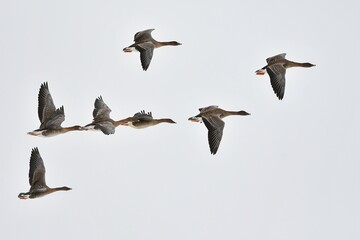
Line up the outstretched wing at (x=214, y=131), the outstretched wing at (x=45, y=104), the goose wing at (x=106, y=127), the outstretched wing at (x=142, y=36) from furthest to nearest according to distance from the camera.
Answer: the outstretched wing at (x=142, y=36), the outstretched wing at (x=45, y=104), the outstretched wing at (x=214, y=131), the goose wing at (x=106, y=127)

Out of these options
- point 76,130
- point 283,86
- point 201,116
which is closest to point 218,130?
point 201,116

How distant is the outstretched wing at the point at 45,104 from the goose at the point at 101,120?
1.52m

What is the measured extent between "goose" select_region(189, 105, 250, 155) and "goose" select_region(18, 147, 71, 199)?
4.73m

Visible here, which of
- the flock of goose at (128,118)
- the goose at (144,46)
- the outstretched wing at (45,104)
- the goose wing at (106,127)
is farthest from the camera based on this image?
the goose at (144,46)

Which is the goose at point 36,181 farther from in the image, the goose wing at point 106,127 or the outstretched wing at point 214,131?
the outstretched wing at point 214,131

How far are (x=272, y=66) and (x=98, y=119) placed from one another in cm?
605

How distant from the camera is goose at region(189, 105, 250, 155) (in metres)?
28.1

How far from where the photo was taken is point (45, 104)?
31.4 meters

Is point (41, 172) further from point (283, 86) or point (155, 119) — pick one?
point (283, 86)

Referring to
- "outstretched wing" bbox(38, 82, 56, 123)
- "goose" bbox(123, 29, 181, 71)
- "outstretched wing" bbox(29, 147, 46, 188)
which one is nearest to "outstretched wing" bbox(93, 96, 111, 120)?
"outstretched wing" bbox(38, 82, 56, 123)

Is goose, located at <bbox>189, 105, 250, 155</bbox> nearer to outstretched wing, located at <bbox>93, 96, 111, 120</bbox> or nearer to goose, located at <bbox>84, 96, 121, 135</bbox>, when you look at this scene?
goose, located at <bbox>84, 96, 121, 135</bbox>

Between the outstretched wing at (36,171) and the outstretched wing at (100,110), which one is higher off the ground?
the outstretched wing at (100,110)

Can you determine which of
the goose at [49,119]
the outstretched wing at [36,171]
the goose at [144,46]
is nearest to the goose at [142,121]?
the goose at [144,46]

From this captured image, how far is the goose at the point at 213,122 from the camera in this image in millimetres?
28062
